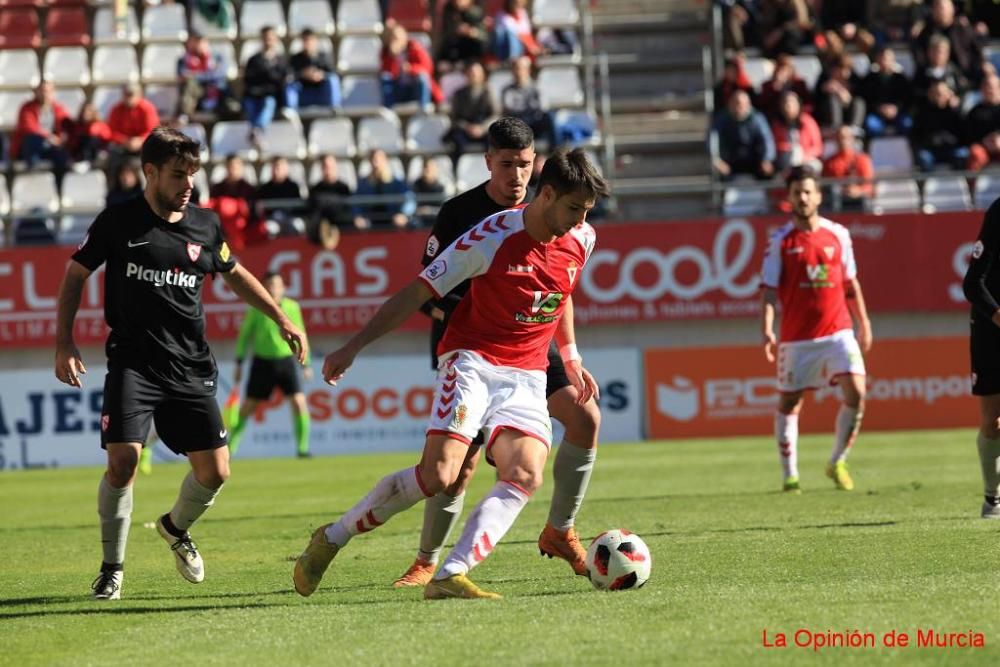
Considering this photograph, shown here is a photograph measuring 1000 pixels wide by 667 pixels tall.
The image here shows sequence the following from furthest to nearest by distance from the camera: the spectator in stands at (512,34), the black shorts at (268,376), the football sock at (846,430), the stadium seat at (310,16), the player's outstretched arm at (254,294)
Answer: the stadium seat at (310,16)
the spectator in stands at (512,34)
the black shorts at (268,376)
the football sock at (846,430)
the player's outstretched arm at (254,294)

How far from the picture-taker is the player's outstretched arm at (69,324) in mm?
8180

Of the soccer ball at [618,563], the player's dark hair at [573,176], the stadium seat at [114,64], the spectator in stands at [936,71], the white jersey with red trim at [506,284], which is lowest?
the soccer ball at [618,563]

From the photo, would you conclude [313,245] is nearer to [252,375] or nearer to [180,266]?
[252,375]

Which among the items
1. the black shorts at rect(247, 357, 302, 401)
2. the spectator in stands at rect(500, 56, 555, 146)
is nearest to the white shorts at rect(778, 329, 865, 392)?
the black shorts at rect(247, 357, 302, 401)

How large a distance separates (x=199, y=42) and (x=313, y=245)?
17.2 feet

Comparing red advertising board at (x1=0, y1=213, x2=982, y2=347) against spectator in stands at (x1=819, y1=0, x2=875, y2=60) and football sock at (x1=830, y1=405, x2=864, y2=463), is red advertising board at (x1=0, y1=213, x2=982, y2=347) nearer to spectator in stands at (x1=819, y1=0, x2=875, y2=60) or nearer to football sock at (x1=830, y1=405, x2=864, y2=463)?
spectator in stands at (x1=819, y1=0, x2=875, y2=60)

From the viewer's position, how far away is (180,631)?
711 cm

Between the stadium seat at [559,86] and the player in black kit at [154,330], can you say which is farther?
the stadium seat at [559,86]

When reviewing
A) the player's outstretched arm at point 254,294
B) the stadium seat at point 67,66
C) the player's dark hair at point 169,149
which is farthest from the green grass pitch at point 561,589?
the stadium seat at point 67,66

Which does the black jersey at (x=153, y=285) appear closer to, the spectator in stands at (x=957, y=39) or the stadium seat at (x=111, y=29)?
the spectator in stands at (x=957, y=39)

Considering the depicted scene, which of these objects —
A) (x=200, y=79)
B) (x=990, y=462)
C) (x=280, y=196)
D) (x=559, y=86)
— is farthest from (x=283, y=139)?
(x=990, y=462)

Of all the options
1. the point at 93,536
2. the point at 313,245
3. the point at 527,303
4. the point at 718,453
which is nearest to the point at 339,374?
the point at 527,303

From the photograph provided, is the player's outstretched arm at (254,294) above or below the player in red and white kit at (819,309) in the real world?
above

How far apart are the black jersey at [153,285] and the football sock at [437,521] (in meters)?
1.40
